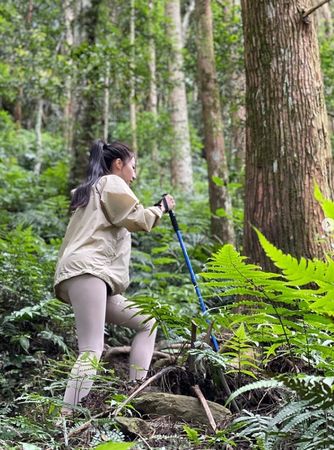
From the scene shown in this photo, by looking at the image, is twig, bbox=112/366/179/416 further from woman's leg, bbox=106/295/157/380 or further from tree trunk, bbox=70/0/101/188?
tree trunk, bbox=70/0/101/188

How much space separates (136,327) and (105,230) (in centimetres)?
77

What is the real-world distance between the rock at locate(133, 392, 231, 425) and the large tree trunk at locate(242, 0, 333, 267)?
195 cm

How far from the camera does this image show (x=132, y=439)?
2719mm

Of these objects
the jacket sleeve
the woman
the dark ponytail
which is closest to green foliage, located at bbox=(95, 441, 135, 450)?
the woman

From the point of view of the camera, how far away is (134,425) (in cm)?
276

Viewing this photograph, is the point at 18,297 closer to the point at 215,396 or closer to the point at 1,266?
the point at 1,266

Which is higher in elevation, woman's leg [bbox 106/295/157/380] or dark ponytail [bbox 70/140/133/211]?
dark ponytail [bbox 70/140/133/211]

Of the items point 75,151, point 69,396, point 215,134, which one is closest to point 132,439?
point 69,396

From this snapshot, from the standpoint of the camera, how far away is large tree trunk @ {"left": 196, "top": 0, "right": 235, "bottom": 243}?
9234 mm

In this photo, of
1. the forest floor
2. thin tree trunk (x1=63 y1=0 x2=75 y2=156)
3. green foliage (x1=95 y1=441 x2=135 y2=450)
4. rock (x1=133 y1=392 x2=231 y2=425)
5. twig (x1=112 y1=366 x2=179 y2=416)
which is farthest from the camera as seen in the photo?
thin tree trunk (x1=63 y1=0 x2=75 y2=156)

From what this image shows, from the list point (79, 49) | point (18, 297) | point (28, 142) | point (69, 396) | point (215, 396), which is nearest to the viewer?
point (215, 396)

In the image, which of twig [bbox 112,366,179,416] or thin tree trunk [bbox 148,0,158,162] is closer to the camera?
twig [bbox 112,366,179,416]

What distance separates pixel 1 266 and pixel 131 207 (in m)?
2.48

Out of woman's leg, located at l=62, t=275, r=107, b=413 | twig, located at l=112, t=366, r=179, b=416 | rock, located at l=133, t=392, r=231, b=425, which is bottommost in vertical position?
rock, located at l=133, t=392, r=231, b=425
